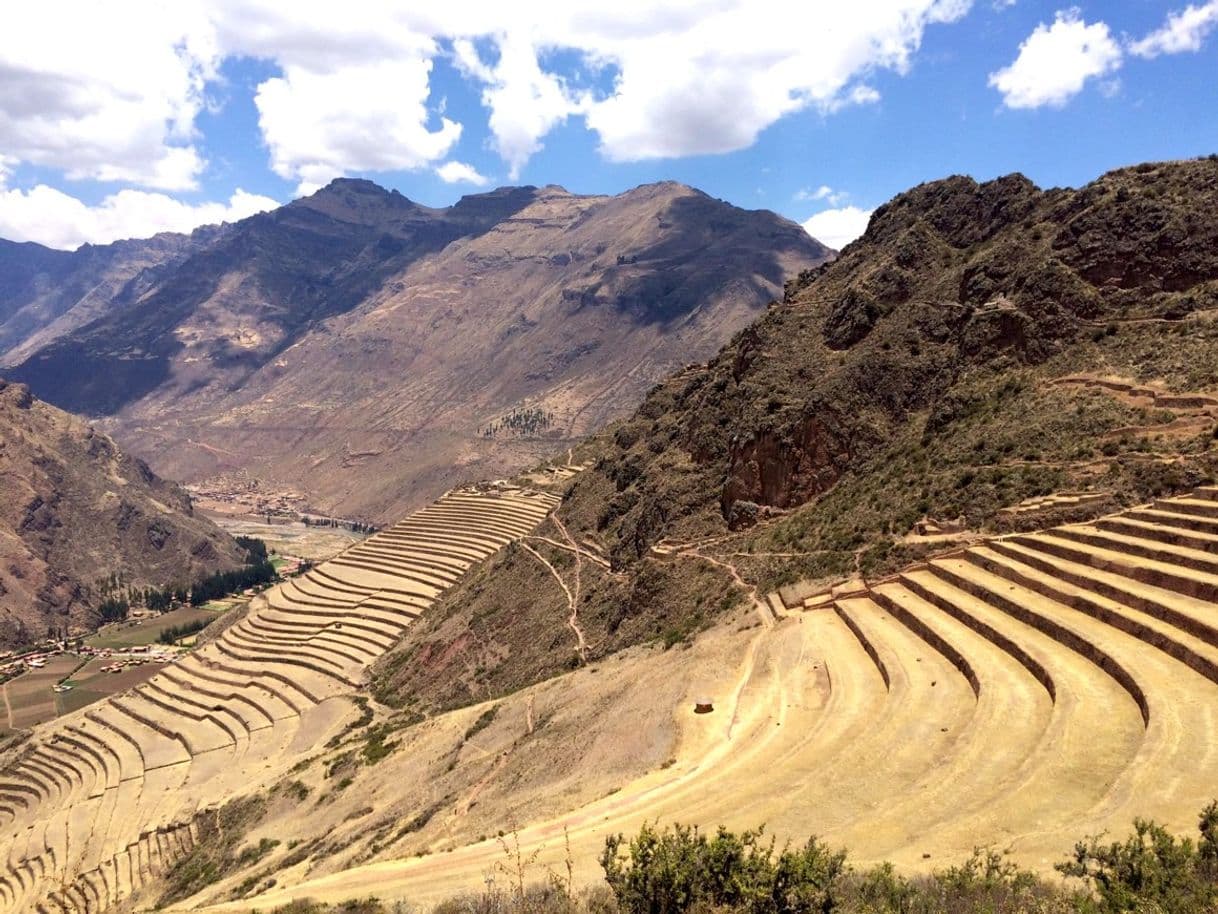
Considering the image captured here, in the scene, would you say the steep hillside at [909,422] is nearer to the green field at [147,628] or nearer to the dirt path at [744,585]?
the dirt path at [744,585]

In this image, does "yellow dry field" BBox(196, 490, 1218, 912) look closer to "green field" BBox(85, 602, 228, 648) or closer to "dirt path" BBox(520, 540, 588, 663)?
"dirt path" BBox(520, 540, 588, 663)

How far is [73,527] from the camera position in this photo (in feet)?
469

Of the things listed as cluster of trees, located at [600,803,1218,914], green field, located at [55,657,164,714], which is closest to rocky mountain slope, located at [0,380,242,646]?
green field, located at [55,657,164,714]

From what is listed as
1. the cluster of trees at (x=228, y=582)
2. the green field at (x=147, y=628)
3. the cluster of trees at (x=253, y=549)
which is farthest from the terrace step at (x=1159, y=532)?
the cluster of trees at (x=253, y=549)

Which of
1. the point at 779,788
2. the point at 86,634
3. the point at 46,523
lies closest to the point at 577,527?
the point at 779,788

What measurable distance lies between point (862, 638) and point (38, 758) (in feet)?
214

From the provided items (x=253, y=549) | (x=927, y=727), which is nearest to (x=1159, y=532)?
(x=927, y=727)

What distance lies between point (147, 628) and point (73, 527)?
4081 centimetres

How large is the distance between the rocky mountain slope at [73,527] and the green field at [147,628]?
256 inches

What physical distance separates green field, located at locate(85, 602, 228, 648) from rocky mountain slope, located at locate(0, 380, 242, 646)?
21.4 feet

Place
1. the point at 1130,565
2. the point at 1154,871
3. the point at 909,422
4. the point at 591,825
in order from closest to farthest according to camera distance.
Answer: the point at 1154,871
the point at 591,825
the point at 1130,565
the point at 909,422

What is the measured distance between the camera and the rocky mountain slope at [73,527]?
122 m

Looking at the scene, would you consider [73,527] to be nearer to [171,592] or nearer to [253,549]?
[171,592]

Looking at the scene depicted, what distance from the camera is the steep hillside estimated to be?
29750mm
